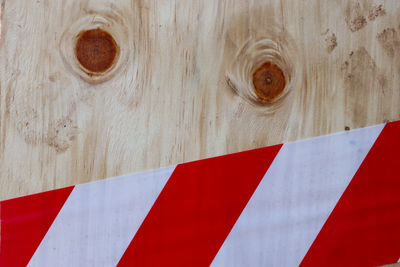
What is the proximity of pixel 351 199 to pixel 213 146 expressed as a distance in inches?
10.7

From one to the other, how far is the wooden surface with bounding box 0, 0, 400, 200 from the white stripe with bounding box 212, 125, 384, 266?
32mm

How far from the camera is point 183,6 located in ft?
2.26

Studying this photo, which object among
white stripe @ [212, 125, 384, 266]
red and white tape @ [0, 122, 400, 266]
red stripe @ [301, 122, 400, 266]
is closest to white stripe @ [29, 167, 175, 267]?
red and white tape @ [0, 122, 400, 266]

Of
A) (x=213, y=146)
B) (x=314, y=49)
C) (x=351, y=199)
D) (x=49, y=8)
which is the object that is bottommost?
(x=351, y=199)

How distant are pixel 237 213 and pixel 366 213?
24 centimetres

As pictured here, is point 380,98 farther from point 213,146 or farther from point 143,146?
point 143,146

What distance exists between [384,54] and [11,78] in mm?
663

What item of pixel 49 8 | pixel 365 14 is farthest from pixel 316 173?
pixel 49 8

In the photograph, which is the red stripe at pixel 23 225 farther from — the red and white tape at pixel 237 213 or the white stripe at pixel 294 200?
the white stripe at pixel 294 200

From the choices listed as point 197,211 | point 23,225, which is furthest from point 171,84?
point 23,225

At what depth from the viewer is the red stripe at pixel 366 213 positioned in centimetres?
72

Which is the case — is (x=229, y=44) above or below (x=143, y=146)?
above

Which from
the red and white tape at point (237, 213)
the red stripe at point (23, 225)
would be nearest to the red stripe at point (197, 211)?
the red and white tape at point (237, 213)

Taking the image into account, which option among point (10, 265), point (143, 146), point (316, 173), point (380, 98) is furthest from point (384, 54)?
point (10, 265)
